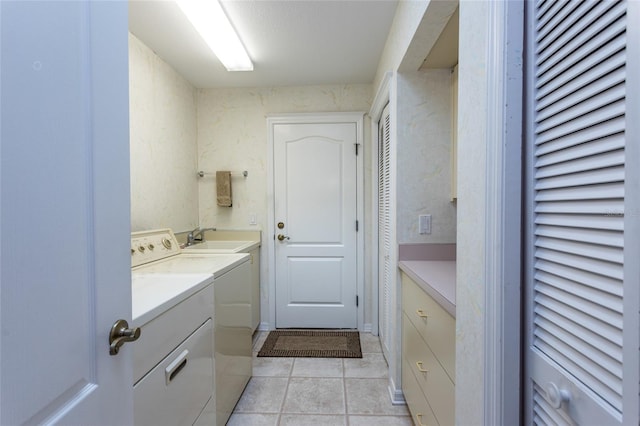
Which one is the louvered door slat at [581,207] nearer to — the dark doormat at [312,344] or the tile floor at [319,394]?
the tile floor at [319,394]

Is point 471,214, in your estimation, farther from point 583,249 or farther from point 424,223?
→ point 424,223

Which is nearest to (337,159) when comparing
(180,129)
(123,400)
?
(180,129)

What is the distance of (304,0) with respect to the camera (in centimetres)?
170

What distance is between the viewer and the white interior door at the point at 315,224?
2885 millimetres

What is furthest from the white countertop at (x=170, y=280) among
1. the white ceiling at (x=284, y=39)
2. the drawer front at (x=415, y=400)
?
the white ceiling at (x=284, y=39)

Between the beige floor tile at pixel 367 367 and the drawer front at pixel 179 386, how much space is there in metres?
1.17

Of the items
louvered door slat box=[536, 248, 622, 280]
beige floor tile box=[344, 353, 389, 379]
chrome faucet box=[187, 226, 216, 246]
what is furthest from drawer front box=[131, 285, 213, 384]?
chrome faucet box=[187, 226, 216, 246]

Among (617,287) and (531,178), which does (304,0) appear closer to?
(531,178)

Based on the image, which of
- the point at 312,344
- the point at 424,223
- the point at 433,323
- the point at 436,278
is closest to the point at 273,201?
the point at 312,344

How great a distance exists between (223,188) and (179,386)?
2.03 meters

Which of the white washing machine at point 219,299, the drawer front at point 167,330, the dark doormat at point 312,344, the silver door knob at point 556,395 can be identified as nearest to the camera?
the silver door knob at point 556,395

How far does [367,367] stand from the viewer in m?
2.25

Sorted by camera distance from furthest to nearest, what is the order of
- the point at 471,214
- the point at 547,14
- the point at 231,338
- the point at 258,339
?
the point at 258,339 → the point at 231,338 → the point at 471,214 → the point at 547,14

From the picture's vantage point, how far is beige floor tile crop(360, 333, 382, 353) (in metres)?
2.51
